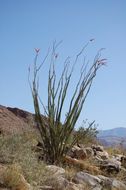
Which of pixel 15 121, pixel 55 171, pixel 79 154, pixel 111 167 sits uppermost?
pixel 15 121

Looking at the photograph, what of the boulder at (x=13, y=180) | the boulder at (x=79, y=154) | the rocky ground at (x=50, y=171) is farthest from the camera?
the boulder at (x=79, y=154)

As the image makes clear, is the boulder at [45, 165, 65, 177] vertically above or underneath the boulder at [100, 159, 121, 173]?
underneath

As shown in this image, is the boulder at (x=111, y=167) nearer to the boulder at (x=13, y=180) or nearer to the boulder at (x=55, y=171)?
the boulder at (x=55, y=171)

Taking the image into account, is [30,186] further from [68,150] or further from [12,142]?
[68,150]

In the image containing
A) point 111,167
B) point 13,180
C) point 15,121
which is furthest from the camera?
point 15,121

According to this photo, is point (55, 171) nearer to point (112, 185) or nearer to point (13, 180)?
point (112, 185)

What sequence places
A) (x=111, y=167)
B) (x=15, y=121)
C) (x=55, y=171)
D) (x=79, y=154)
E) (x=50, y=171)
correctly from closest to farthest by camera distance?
1. (x=50, y=171)
2. (x=55, y=171)
3. (x=111, y=167)
4. (x=79, y=154)
5. (x=15, y=121)

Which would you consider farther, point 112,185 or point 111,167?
point 111,167

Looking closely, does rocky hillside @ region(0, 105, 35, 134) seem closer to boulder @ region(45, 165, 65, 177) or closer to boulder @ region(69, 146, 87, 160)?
boulder @ region(69, 146, 87, 160)

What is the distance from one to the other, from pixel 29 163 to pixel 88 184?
43.5 inches

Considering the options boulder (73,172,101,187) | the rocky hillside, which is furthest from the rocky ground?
the rocky hillside

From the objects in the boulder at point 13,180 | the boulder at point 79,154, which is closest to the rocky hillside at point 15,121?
the boulder at point 79,154

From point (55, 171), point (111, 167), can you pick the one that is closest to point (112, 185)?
point (55, 171)

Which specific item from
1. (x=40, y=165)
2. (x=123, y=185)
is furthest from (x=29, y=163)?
(x=123, y=185)
